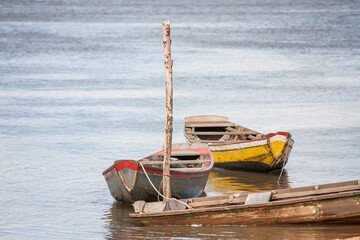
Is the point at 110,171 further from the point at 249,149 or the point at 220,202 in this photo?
the point at 249,149

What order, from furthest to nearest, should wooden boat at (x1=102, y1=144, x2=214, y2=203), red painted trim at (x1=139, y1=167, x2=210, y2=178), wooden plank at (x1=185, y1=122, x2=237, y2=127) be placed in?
1. wooden plank at (x1=185, y1=122, x2=237, y2=127)
2. red painted trim at (x1=139, y1=167, x2=210, y2=178)
3. wooden boat at (x1=102, y1=144, x2=214, y2=203)

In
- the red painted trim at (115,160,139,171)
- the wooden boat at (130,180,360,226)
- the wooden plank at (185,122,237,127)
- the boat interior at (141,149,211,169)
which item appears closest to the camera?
the wooden boat at (130,180,360,226)

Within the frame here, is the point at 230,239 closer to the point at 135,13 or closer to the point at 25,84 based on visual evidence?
the point at 25,84

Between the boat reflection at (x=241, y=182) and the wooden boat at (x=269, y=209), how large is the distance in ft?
10.4

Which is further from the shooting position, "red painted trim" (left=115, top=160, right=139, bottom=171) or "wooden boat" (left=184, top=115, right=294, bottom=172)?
"wooden boat" (left=184, top=115, right=294, bottom=172)

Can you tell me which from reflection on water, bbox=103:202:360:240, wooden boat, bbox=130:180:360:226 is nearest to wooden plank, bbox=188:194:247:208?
wooden boat, bbox=130:180:360:226

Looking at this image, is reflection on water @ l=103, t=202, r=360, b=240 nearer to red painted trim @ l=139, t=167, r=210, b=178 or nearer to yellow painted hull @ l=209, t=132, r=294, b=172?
red painted trim @ l=139, t=167, r=210, b=178

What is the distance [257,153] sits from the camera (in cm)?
1777

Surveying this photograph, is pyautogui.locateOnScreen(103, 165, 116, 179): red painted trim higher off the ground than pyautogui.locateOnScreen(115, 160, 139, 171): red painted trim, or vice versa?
pyautogui.locateOnScreen(115, 160, 139, 171): red painted trim

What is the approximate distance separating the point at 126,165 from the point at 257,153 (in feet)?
16.3

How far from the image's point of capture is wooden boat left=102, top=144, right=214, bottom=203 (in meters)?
13.8

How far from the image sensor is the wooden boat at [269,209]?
12.2 metres

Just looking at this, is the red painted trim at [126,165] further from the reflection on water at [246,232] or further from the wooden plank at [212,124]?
the wooden plank at [212,124]

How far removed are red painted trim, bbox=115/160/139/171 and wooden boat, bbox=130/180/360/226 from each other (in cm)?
83
